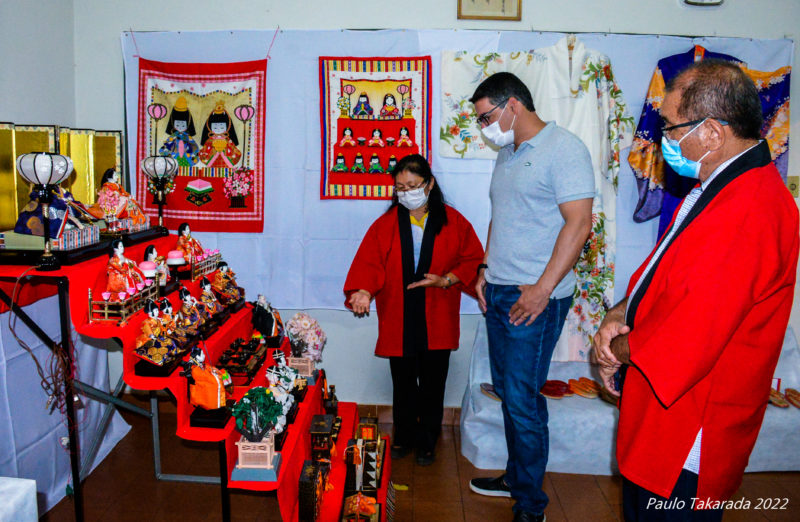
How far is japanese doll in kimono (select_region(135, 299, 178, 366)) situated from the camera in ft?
5.77

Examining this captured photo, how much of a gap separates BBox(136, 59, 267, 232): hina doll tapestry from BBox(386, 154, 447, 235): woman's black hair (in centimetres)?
89

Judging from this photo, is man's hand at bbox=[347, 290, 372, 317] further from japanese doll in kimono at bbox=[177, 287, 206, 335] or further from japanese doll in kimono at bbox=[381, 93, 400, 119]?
japanese doll in kimono at bbox=[381, 93, 400, 119]

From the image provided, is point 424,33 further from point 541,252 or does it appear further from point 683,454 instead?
point 683,454

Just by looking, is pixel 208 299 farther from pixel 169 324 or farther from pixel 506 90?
pixel 506 90

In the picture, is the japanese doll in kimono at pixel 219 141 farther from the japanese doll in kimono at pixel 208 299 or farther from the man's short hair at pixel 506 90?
the man's short hair at pixel 506 90

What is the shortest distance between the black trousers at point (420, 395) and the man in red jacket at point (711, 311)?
4.82ft

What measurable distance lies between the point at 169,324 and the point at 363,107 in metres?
1.64

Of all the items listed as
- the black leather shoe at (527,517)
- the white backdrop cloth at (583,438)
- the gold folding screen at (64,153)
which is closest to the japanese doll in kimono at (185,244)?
the gold folding screen at (64,153)

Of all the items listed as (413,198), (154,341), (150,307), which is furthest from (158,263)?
(413,198)

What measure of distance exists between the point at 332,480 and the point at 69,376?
1.01 metres

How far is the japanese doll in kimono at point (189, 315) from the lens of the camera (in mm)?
1989

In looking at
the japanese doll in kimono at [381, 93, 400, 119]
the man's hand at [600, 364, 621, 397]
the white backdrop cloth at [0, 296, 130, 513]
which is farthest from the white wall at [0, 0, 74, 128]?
the man's hand at [600, 364, 621, 397]

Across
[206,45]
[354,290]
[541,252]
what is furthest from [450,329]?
[206,45]

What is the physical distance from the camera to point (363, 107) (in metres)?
3.02
